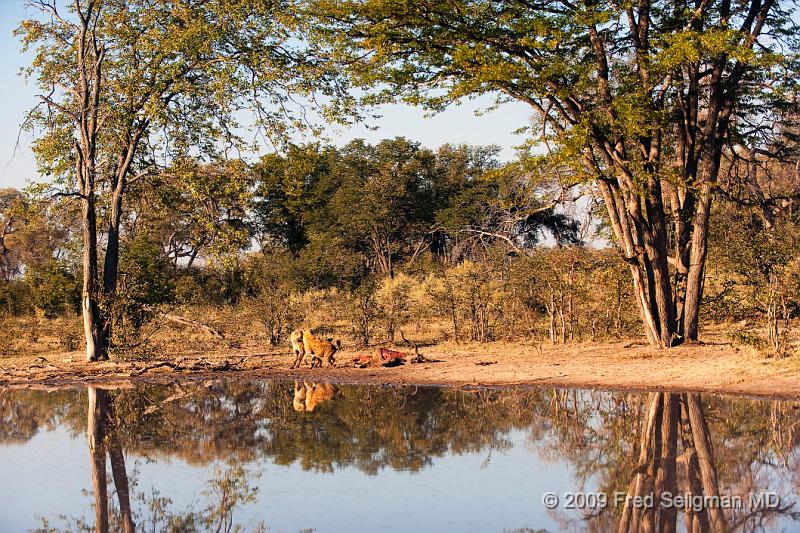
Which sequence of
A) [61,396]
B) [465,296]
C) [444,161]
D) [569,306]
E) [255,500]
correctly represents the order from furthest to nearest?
[444,161] < [465,296] < [569,306] < [61,396] < [255,500]

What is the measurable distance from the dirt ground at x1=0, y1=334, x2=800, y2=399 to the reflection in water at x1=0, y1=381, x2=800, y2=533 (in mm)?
740

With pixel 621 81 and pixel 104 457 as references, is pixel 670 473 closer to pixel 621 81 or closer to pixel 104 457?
pixel 104 457

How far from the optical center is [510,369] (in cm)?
1502

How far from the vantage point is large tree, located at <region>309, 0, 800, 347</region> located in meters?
15.4

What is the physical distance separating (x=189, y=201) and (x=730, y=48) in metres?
10.6

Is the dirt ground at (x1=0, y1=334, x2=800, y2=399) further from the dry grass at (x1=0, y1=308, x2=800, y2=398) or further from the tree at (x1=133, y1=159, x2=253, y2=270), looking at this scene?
the tree at (x1=133, y1=159, x2=253, y2=270)

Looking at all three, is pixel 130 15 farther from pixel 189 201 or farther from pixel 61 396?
pixel 61 396

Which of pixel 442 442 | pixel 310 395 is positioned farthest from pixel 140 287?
pixel 442 442

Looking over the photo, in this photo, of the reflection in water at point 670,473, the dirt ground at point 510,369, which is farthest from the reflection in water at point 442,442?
the dirt ground at point 510,369

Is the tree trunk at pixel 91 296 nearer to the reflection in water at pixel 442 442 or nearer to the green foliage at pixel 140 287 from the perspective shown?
the green foliage at pixel 140 287

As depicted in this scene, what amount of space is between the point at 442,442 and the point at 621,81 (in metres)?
9.21

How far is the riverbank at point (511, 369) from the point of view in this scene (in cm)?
1303

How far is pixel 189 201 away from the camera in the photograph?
1888 cm

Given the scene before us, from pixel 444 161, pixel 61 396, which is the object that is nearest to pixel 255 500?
pixel 61 396
